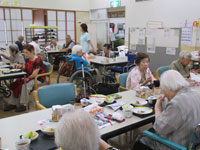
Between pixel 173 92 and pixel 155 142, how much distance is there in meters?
0.42

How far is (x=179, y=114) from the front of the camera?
144 cm

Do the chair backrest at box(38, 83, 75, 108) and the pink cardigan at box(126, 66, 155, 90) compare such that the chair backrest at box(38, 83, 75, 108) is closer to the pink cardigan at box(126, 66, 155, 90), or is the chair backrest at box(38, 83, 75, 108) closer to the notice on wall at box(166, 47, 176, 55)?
the pink cardigan at box(126, 66, 155, 90)

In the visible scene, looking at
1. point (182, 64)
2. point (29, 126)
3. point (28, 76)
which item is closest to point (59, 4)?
point (28, 76)

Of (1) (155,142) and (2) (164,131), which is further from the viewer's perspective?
(1) (155,142)

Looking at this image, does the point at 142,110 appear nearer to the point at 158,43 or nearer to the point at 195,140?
the point at 195,140

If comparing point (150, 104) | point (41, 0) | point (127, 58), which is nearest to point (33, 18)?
point (41, 0)

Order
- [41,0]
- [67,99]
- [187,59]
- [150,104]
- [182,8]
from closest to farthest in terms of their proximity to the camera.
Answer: [150,104] < [67,99] < [187,59] < [182,8] < [41,0]

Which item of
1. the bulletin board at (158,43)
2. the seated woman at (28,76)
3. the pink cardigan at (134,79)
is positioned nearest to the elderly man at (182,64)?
the pink cardigan at (134,79)

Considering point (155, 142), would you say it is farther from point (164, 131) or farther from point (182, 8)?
point (182, 8)

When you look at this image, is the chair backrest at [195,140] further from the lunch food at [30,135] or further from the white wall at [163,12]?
the white wall at [163,12]

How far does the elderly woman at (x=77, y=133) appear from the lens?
0.94 metres

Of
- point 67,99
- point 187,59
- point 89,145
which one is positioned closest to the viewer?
point 89,145

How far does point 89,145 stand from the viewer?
3.12 ft

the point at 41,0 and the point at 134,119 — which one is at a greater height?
the point at 41,0
